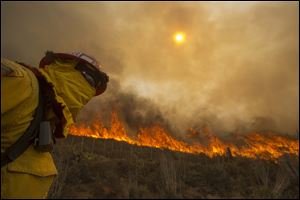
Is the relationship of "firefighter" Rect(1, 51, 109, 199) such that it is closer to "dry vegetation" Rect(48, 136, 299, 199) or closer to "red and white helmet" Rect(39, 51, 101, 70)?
"red and white helmet" Rect(39, 51, 101, 70)

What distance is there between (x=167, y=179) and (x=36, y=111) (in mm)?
18297

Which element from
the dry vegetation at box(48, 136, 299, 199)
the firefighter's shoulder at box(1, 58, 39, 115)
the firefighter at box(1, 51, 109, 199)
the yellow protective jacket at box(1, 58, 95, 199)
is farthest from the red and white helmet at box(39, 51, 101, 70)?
the dry vegetation at box(48, 136, 299, 199)

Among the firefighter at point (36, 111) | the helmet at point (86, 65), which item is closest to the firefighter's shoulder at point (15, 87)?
the firefighter at point (36, 111)

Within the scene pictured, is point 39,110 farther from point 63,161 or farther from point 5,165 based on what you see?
point 63,161

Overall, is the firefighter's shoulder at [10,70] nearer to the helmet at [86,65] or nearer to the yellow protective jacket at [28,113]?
the yellow protective jacket at [28,113]

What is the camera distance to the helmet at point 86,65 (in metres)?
2.90

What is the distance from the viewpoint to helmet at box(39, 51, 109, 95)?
2.90 metres

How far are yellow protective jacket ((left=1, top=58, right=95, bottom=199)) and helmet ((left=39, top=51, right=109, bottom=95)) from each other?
0.32 feet

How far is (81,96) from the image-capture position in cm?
279

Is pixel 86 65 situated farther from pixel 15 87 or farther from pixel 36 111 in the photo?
pixel 15 87

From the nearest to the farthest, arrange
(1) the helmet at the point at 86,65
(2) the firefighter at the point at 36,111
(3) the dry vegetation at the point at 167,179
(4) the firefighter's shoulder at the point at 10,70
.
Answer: (4) the firefighter's shoulder at the point at 10,70 → (2) the firefighter at the point at 36,111 → (1) the helmet at the point at 86,65 → (3) the dry vegetation at the point at 167,179

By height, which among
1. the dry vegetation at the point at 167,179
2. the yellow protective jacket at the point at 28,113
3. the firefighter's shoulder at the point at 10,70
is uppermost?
the firefighter's shoulder at the point at 10,70

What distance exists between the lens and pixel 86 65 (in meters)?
2.92

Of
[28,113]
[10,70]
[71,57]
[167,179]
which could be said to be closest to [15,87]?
[10,70]
